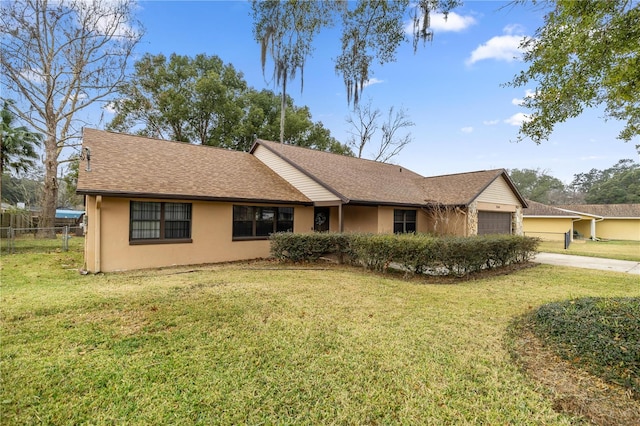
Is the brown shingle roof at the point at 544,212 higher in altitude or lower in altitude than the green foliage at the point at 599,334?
higher

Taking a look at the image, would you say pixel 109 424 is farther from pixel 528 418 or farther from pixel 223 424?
pixel 528 418

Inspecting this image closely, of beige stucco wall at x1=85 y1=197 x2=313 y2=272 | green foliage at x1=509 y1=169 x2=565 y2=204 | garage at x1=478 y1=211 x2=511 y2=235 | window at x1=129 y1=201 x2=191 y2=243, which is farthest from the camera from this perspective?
green foliage at x1=509 y1=169 x2=565 y2=204

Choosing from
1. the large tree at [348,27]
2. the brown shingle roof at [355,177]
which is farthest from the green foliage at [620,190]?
the large tree at [348,27]

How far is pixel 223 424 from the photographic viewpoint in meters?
2.61

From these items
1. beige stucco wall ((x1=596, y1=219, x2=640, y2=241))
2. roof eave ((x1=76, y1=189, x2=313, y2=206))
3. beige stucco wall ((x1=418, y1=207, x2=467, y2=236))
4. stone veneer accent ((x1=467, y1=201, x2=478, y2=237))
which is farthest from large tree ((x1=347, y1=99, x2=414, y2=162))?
beige stucco wall ((x1=596, y1=219, x2=640, y2=241))

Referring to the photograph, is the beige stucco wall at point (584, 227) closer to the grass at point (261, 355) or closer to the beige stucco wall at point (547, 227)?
the beige stucco wall at point (547, 227)

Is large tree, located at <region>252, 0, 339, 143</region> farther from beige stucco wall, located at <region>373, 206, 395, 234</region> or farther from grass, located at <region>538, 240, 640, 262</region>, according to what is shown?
grass, located at <region>538, 240, 640, 262</region>

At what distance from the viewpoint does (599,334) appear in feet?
12.9

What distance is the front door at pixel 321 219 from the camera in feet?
47.8

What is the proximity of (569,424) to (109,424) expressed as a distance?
12.9ft

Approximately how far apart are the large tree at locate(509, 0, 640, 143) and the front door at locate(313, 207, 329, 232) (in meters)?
9.18

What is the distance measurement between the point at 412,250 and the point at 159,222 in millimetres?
7956

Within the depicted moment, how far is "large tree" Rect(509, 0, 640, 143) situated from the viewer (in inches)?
181

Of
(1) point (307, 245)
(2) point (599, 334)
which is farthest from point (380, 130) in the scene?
(2) point (599, 334)
